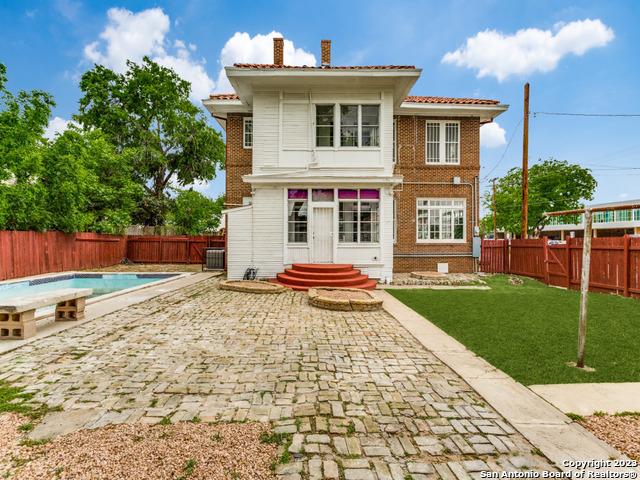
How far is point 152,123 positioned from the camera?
2752cm

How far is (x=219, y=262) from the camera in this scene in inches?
635

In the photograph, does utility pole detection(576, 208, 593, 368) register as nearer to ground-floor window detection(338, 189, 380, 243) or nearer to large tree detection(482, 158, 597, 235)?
ground-floor window detection(338, 189, 380, 243)

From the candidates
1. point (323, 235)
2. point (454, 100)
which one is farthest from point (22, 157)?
point (454, 100)

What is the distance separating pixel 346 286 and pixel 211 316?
4.85m

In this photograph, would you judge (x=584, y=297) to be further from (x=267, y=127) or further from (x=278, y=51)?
(x=278, y=51)

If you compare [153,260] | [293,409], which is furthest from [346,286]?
[153,260]

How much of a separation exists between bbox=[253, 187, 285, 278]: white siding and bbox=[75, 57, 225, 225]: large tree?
55.4 ft

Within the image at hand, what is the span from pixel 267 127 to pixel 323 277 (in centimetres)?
585

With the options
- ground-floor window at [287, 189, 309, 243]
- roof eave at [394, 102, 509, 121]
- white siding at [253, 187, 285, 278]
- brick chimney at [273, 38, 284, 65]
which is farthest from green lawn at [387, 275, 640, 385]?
brick chimney at [273, 38, 284, 65]

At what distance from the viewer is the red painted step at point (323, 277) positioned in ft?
35.2

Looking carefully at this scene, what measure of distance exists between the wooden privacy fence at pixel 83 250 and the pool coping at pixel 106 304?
647cm

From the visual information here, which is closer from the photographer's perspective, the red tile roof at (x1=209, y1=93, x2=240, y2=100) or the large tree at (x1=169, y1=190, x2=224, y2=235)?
the red tile roof at (x1=209, y1=93, x2=240, y2=100)

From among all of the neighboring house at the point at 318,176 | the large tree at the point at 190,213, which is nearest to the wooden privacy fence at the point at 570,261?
the neighboring house at the point at 318,176

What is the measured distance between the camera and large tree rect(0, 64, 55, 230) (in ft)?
44.1
